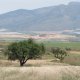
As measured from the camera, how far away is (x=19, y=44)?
5850cm

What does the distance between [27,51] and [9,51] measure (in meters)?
3.43

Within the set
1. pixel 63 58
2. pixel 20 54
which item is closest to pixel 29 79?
pixel 20 54

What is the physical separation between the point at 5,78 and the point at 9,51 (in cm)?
4184

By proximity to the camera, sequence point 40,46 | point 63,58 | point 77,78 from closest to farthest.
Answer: point 77,78
point 40,46
point 63,58

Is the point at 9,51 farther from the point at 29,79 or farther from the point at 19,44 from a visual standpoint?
the point at 29,79

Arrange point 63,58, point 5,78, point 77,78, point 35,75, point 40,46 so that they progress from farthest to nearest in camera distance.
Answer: point 63,58 < point 40,46 < point 35,75 < point 5,78 < point 77,78

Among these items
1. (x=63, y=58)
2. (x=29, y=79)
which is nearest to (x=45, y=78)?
(x=29, y=79)

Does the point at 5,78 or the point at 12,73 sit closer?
the point at 5,78

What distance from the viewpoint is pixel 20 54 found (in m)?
56.0

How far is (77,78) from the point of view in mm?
15055

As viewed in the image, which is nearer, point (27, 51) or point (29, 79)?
point (29, 79)

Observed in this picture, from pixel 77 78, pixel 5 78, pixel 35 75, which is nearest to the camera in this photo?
pixel 77 78

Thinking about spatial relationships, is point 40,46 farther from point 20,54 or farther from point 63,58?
point 63,58

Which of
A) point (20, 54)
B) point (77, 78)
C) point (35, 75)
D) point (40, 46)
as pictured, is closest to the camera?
point (77, 78)
